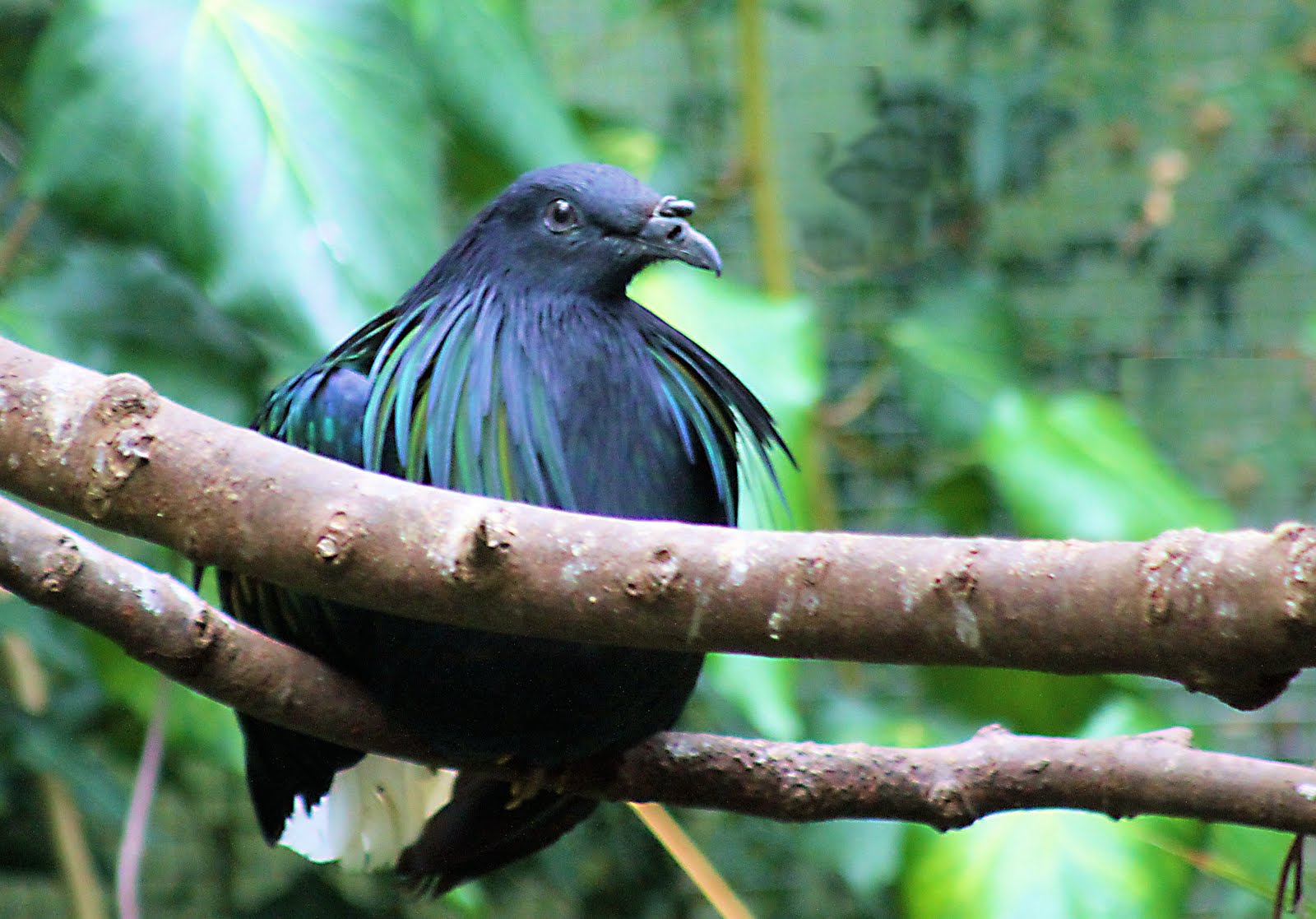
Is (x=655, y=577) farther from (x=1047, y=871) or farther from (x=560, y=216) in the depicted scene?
(x=1047, y=871)

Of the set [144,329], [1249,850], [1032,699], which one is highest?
[144,329]

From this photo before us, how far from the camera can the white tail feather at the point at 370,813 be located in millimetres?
1200

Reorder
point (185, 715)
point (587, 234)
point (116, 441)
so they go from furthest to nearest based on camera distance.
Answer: point (185, 715), point (587, 234), point (116, 441)

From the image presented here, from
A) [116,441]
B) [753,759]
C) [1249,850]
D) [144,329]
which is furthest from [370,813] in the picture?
[1249,850]

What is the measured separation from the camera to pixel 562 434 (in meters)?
0.91

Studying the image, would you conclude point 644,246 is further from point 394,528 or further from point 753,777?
point 394,528

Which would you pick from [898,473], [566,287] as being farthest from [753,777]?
[898,473]

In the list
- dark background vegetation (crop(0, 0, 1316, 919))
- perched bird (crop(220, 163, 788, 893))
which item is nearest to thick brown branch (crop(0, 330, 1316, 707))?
perched bird (crop(220, 163, 788, 893))

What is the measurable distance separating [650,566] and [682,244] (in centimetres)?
47

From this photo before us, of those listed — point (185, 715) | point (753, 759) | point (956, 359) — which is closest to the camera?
point (753, 759)

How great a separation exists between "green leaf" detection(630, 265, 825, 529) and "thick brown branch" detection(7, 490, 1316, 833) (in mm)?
519

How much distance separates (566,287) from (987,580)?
542 millimetres

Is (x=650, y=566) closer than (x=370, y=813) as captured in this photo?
Yes

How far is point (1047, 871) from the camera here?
4.50 feet
